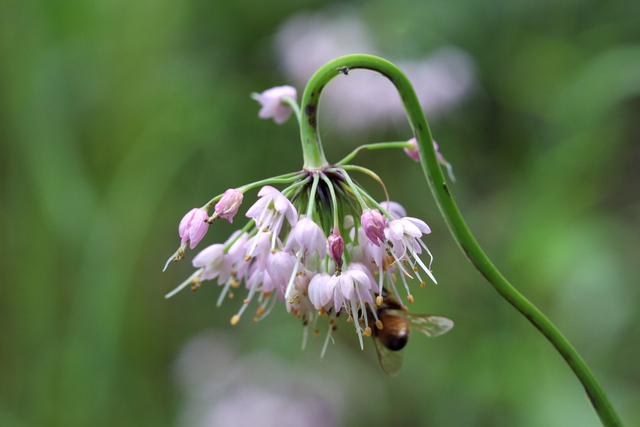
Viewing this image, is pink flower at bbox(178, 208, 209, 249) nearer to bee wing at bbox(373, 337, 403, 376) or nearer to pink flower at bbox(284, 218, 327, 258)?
pink flower at bbox(284, 218, 327, 258)

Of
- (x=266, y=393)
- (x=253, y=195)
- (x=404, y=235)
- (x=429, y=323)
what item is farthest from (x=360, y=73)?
(x=404, y=235)

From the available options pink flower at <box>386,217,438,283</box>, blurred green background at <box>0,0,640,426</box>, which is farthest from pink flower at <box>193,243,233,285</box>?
blurred green background at <box>0,0,640,426</box>

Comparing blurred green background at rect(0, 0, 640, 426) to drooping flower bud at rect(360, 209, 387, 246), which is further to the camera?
blurred green background at rect(0, 0, 640, 426)

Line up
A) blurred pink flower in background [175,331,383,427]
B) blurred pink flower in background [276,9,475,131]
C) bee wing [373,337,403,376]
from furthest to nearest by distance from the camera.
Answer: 1. blurred pink flower in background [276,9,475,131]
2. blurred pink flower in background [175,331,383,427]
3. bee wing [373,337,403,376]

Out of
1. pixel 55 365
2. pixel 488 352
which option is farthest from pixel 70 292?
pixel 488 352

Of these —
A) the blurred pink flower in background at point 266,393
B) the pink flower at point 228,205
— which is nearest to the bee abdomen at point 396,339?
the pink flower at point 228,205

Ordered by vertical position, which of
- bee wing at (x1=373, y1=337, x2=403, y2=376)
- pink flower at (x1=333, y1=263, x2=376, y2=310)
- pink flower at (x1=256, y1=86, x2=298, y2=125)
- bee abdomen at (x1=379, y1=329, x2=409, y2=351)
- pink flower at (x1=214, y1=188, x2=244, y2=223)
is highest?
pink flower at (x1=256, y1=86, x2=298, y2=125)

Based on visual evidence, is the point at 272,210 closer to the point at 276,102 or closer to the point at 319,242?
the point at 319,242
